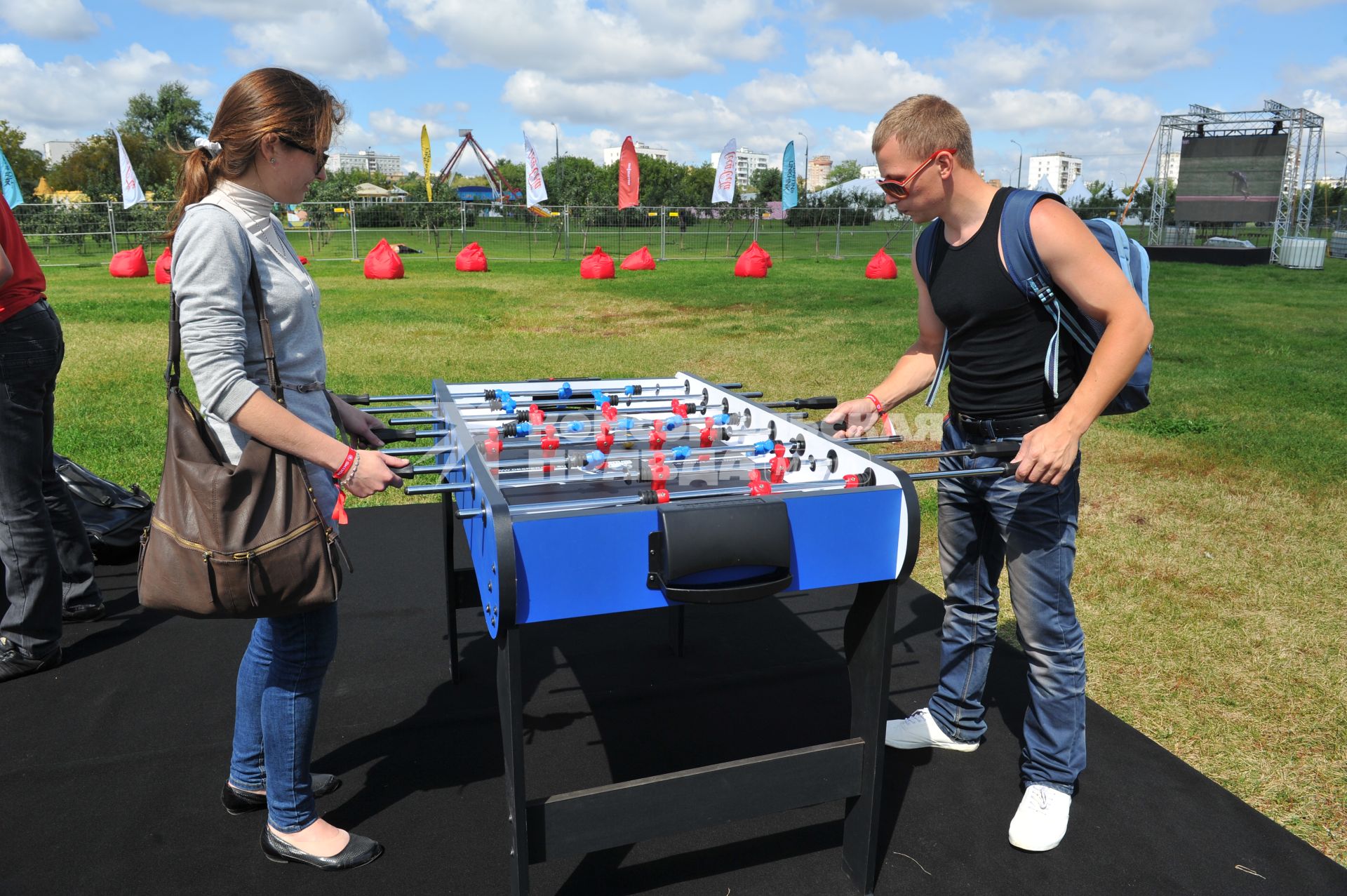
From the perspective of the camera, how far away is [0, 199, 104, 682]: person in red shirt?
10.3ft

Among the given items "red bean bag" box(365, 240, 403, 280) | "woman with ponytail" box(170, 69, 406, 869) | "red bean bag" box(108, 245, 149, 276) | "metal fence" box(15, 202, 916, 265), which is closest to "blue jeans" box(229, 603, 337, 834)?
"woman with ponytail" box(170, 69, 406, 869)

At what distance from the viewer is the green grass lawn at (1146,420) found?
332cm

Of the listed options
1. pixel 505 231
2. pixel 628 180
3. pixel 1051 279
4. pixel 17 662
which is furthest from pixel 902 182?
pixel 505 231

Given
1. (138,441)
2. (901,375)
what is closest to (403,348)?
(138,441)

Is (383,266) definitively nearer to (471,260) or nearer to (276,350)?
(471,260)

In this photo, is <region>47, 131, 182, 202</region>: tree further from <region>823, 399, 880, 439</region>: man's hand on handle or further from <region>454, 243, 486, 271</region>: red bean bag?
<region>823, 399, 880, 439</region>: man's hand on handle

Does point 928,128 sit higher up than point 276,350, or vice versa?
point 928,128

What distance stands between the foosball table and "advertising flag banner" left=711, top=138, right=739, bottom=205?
68.0 ft

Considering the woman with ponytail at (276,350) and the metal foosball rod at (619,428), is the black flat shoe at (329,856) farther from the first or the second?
the metal foosball rod at (619,428)

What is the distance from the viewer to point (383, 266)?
17859 mm

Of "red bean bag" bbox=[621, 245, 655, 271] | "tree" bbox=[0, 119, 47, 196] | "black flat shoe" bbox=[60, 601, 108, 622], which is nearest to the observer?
"black flat shoe" bbox=[60, 601, 108, 622]

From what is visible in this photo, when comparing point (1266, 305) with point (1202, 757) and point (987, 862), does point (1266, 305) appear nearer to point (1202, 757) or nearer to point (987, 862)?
point (1202, 757)

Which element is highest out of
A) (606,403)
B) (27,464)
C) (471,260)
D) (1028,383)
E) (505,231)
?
(505,231)

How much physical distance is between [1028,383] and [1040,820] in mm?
1249
